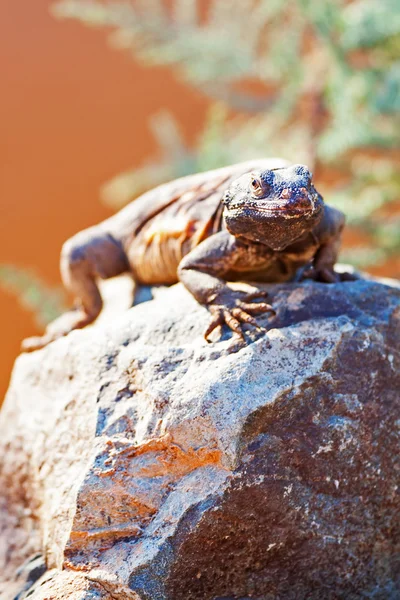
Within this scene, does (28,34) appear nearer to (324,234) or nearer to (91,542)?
(324,234)

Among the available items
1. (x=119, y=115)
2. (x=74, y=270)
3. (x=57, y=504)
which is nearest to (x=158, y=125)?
(x=119, y=115)

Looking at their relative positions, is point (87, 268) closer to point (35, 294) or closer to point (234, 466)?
point (234, 466)

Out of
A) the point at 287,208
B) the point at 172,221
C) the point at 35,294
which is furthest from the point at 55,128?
the point at 287,208

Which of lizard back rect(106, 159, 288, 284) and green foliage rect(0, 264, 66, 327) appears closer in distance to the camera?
lizard back rect(106, 159, 288, 284)

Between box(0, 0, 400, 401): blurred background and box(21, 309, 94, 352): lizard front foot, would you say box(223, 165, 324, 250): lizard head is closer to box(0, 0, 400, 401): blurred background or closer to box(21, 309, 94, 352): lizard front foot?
box(21, 309, 94, 352): lizard front foot

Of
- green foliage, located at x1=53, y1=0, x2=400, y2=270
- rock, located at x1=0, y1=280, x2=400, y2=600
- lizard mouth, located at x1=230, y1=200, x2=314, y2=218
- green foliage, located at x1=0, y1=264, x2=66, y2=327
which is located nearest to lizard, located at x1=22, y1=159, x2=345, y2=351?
lizard mouth, located at x1=230, y1=200, x2=314, y2=218

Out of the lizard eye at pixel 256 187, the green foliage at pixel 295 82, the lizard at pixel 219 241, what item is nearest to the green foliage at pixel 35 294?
the green foliage at pixel 295 82
